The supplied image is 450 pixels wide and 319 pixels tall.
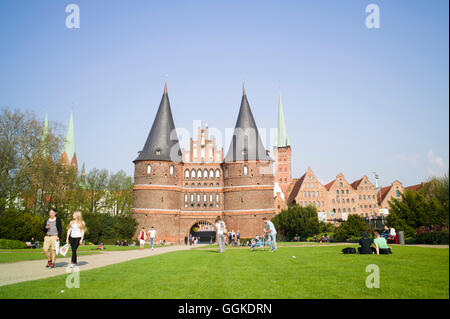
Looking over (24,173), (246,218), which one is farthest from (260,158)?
(24,173)

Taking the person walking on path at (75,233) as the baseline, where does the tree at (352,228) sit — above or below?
below

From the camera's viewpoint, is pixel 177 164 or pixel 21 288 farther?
pixel 177 164

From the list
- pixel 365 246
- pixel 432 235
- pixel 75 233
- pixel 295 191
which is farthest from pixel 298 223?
pixel 75 233

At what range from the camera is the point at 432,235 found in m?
21.1

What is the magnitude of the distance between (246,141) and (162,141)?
12.2 meters

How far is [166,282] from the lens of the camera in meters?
7.79

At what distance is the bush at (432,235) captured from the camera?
20.0 m

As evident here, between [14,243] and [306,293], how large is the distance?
2540 centimetres

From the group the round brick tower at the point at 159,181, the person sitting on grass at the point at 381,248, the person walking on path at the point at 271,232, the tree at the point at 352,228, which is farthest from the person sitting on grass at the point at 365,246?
the round brick tower at the point at 159,181

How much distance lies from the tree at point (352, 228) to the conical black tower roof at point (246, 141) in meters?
19.7

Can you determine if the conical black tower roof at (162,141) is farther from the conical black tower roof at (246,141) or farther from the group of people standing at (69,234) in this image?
the group of people standing at (69,234)

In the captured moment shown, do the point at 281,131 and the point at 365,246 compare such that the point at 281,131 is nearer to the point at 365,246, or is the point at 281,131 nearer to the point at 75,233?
the point at 365,246

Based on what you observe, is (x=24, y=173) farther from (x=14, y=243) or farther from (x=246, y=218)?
(x=246, y=218)
